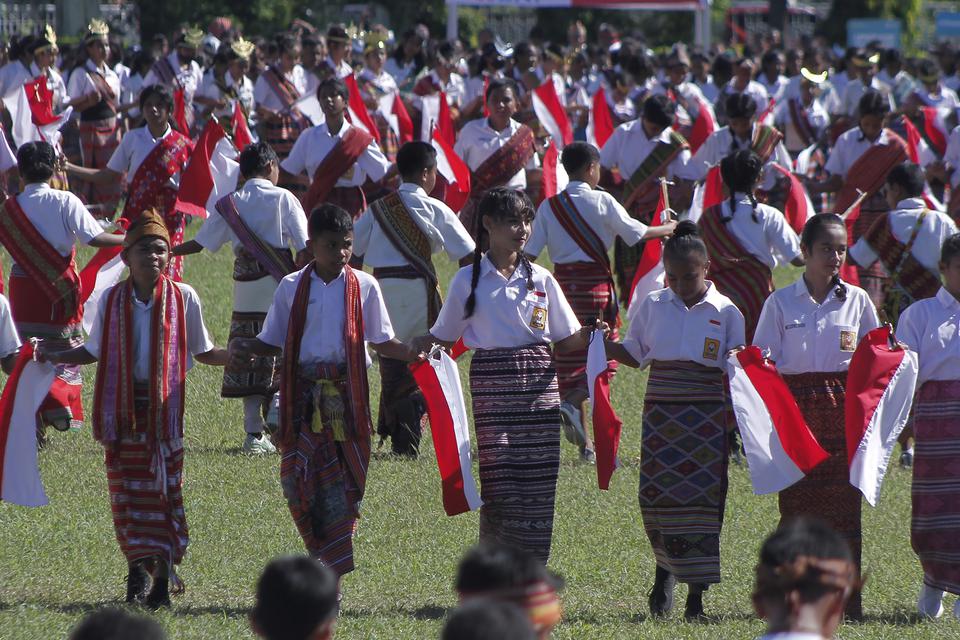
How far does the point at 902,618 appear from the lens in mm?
6211

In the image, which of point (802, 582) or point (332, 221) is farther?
point (332, 221)

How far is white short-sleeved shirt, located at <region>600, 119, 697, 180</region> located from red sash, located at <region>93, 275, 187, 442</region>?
237 inches

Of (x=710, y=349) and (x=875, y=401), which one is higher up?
(x=710, y=349)

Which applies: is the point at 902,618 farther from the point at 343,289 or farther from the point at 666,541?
the point at 343,289

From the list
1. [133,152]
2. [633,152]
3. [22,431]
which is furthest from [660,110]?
[22,431]

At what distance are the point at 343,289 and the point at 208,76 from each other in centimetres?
1151

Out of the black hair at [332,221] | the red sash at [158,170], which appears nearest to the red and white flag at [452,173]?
the red sash at [158,170]

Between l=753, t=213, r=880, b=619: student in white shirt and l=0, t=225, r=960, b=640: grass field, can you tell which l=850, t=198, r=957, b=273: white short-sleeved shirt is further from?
l=753, t=213, r=880, b=619: student in white shirt

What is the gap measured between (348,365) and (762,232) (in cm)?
310

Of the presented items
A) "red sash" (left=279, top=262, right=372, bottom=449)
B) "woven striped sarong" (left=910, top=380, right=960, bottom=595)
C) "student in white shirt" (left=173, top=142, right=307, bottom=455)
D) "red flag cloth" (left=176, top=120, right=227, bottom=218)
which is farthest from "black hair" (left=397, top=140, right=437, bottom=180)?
"woven striped sarong" (left=910, top=380, right=960, bottom=595)

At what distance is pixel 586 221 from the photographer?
27.8ft

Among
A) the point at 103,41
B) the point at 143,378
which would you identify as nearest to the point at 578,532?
the point at 143,378

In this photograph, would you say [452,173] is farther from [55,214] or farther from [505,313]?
[505,313]

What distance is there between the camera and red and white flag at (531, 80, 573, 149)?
45.4 ft
